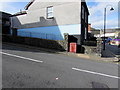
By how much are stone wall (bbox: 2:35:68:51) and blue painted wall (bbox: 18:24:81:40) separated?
2203mm

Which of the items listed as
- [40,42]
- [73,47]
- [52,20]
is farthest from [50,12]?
[73,47]

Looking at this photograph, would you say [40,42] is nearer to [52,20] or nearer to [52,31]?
[52,31]

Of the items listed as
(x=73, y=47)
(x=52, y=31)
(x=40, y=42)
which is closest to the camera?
(x=73, y=47)

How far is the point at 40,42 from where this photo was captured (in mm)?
15141

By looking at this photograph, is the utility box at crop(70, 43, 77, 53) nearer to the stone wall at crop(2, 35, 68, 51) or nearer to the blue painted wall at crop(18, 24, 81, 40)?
the stone wall at crop(2, 35, 68, 51)

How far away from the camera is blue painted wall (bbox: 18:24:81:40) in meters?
15.3

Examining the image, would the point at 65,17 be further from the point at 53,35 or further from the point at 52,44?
the point at 52,44

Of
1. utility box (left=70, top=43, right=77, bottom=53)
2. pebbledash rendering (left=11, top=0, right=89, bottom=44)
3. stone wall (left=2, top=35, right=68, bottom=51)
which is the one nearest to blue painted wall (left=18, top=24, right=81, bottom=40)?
pebbledash rendering (left=11, top=0, right=89, bottom=44)

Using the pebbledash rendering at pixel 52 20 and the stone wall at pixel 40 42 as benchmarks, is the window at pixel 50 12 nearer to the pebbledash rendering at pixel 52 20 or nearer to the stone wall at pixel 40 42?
the pebbledash rendering at pixel 52 20

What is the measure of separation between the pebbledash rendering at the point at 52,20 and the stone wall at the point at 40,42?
1919 mm

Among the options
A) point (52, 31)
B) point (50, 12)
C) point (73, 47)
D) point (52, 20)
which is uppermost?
point (50, 12)

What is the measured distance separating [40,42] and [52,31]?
3.07 metres

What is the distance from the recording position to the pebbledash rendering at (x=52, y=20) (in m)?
15.1

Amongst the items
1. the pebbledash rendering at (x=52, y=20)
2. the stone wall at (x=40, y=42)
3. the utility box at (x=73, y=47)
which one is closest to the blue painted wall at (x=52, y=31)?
the pebbledash rendering at (x=52, y=20)
